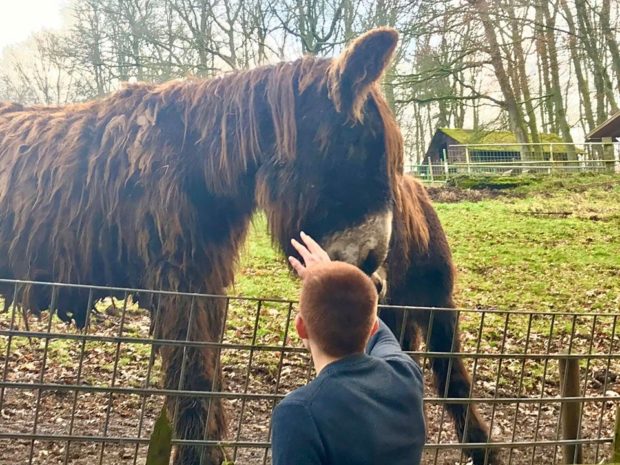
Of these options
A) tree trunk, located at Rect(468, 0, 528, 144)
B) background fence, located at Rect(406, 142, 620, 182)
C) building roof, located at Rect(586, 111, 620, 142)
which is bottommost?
background fence, located at Rect(406, 142, 620, 182)

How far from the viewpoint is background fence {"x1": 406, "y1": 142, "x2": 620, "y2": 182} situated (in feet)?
65.4

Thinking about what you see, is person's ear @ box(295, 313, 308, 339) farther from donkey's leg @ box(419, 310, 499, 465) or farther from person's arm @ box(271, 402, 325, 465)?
donkey's leg @ box(419, 310, 499, 465)

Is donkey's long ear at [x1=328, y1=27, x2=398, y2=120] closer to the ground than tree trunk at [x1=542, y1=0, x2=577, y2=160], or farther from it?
closer to the ground

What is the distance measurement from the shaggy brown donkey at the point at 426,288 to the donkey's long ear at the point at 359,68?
72cm

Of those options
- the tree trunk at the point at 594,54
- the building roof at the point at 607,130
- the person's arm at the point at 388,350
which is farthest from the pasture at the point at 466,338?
the tree trunk at the point at 594,54

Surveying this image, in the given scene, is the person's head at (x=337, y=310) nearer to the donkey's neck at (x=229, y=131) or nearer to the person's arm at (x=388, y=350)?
the person's arm at (x=388, y=350)

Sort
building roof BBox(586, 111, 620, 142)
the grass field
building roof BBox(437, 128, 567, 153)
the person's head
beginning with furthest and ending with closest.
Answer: building roof BBox(437, 128, 567, 153), building roof BBox(586, 111, 620, 142), the grass field, the person's head

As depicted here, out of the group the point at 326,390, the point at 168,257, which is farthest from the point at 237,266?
the point at 326,390

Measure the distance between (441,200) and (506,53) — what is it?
6.08m

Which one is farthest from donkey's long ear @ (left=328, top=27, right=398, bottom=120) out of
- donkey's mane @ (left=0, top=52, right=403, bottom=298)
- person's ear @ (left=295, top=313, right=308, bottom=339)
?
person's ear @ (left=295, top=313, right=308, bottom=339)

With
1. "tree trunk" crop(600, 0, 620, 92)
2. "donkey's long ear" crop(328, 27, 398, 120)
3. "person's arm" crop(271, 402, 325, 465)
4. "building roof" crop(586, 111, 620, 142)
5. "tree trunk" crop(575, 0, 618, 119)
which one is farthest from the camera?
"tree trunk" crop(575, 0, 618, 119)

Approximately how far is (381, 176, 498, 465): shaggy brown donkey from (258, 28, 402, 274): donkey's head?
583 mm

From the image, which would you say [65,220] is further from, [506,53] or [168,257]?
[506,53]

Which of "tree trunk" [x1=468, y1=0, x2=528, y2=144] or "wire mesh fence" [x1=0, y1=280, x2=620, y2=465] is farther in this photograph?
"tree trunk" [x1=468, y1=0, x2=528, y2=144]
